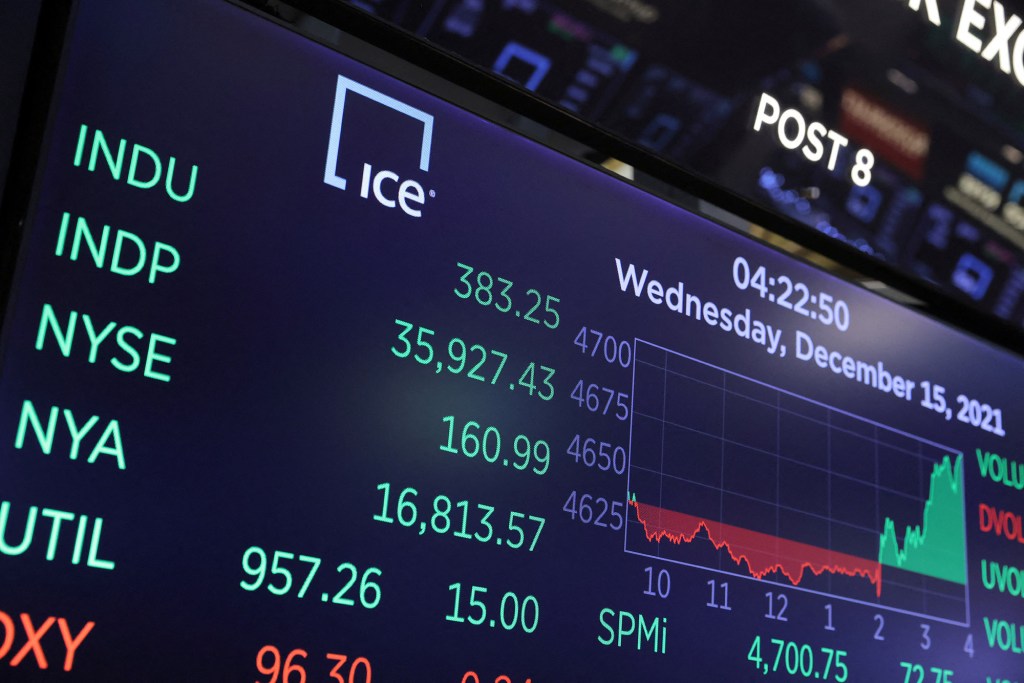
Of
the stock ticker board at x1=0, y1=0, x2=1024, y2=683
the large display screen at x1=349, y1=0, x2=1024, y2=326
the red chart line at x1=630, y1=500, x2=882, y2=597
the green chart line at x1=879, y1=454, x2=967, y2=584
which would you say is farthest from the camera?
the green chart line at x1=879, y1=454, x2=967, y2=584

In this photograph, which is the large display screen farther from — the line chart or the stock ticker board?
the line chart

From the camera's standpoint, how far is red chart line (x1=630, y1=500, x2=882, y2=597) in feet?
6.60

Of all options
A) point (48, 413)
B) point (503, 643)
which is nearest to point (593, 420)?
point (503, 643)

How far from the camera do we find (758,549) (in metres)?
2.14

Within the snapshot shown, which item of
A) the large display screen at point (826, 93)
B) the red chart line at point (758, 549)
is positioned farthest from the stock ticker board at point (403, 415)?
the large display screen at point (826, 93)

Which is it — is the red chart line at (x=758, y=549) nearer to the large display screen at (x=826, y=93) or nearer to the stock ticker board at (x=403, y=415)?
the stock ticker board at (x=403, y=415)

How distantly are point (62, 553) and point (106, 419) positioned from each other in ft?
0.53

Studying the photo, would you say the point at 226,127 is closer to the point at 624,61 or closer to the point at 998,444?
the point at 624,61

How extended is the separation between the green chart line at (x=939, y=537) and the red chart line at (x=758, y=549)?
8 cm

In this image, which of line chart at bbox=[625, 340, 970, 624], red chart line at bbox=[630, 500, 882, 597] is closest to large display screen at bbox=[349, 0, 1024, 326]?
line chart at bbox=[625, 340, 970, 624]

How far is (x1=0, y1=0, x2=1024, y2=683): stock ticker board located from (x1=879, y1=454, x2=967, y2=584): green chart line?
1cm

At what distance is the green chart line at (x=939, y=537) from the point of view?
238 centimetres

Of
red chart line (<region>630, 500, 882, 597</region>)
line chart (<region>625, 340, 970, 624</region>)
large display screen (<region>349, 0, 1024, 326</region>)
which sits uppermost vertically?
large display screen (<region>349, 0, 1024, 326</region>)

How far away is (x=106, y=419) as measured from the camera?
1479mm
